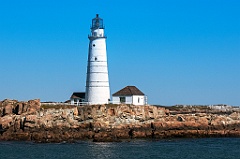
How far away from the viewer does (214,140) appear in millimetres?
49312

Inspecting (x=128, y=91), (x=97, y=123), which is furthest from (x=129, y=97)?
(x=97, y=123)

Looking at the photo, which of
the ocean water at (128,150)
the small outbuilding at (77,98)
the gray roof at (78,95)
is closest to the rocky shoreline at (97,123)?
the ocean water at (128,150)

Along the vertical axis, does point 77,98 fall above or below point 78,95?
below

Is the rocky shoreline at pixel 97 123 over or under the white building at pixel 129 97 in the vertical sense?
under

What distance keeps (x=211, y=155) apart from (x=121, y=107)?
14.9 metres

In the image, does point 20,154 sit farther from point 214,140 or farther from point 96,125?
point 214,140

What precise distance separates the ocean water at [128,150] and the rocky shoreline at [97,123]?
245 cm

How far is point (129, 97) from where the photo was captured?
190 ft

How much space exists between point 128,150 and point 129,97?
58.4ft

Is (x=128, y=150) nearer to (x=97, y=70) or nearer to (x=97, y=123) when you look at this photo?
(x=97, y=123)

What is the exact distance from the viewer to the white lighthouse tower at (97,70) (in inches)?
Answer: 2210

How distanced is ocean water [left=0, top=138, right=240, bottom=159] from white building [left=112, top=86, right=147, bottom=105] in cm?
1074

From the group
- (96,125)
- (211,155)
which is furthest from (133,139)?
(211,155)

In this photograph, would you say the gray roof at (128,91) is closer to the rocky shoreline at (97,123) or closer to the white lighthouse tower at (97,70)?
the white lighthouse tower at (97,70)
